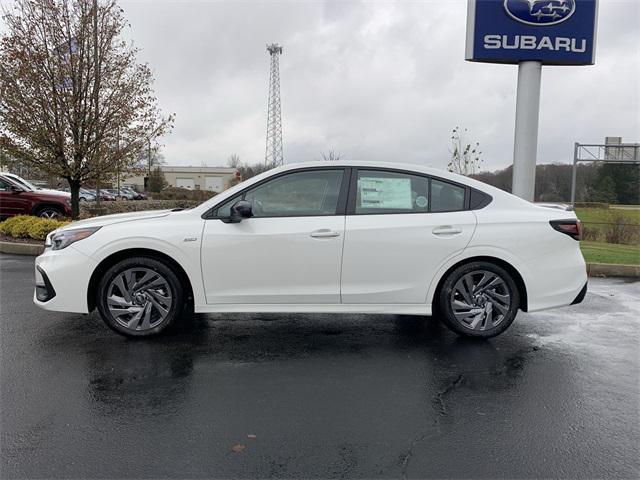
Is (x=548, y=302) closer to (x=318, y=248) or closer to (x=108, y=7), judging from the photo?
(x=318, y=248)

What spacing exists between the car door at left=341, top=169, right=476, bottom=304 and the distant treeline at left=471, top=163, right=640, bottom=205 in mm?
14558

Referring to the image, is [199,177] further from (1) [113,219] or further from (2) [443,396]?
(2) [443,396]

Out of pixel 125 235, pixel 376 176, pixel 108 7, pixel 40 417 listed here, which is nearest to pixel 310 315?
pixel 376 176

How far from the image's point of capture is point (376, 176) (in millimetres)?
4809

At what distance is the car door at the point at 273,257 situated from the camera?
4.53 metres

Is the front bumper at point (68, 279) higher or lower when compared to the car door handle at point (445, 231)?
lower

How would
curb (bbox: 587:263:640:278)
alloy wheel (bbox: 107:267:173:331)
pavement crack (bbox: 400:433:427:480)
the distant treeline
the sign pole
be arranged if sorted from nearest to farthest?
pavement crack (bbox: 400:433:427:480)
alloy wheel (bbox: 107:267:173:331)
curb (bbox: 587:263:640:278)
the sign pole
the distant treeline

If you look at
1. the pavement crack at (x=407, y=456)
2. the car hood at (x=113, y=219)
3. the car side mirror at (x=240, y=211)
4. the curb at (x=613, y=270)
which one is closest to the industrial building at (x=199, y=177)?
the curb at (x=613, y=270)

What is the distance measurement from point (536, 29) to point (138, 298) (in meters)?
9.58

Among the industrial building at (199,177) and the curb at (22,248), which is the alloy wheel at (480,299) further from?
the industrial building at (199,177)

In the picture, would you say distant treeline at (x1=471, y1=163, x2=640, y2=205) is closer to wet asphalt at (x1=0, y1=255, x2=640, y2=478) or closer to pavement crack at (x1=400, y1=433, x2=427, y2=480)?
wet asphalt at (x1=0, y1=255, x2=640, y2=478)

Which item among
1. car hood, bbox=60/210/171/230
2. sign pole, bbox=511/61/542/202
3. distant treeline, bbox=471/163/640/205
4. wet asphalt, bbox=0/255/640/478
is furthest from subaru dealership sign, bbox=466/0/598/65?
car hood, bbox=60/210/171/230

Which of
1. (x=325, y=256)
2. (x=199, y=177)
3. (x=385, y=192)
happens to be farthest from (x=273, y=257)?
(x=199, y=177)

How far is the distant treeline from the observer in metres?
22.7
